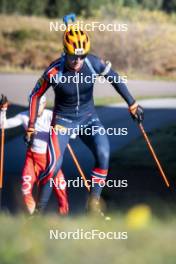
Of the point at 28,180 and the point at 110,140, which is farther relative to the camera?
the point at 110,140

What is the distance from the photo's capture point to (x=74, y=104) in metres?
6.62

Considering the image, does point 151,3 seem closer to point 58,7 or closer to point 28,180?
point 58,7

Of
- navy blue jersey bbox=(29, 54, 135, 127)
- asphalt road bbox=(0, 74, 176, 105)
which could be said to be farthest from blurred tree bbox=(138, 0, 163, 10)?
navy blue jersey bbox=(29, 54, 135, 127)

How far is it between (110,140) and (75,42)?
3.01m

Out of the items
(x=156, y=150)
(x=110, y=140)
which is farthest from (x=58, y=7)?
(x=156, y=150)

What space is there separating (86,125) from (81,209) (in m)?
1.09

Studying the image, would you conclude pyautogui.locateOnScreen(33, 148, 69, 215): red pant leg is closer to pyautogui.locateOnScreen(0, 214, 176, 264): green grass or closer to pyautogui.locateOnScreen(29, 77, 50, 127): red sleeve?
pyautogui.locateOnScreen(0, 214, 176, 264): green grass

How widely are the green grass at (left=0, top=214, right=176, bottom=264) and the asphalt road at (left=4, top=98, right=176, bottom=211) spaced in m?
0.94

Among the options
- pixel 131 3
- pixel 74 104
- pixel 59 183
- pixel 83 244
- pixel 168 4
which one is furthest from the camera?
pixel 168 4

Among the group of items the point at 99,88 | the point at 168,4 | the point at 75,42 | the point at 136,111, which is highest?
the point at 75,42

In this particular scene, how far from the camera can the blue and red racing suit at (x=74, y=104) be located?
6.48m

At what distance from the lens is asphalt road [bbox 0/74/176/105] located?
10227 millimetres

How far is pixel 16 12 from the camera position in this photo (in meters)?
16.4

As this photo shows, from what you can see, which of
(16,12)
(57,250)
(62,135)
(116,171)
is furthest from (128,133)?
(16,12)
